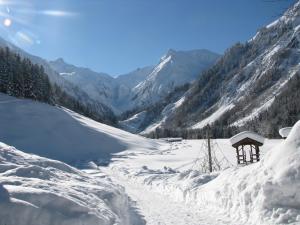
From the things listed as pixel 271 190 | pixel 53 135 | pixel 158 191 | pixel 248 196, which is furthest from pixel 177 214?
pixel 53 135

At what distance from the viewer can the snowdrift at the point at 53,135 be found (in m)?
68.3

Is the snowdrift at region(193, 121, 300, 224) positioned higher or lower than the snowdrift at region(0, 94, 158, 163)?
lower

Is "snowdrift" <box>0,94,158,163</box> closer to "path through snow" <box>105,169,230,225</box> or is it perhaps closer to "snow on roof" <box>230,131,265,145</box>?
"snow on roof" <box>230,131,265,145</box>

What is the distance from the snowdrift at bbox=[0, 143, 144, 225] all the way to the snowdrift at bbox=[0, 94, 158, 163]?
49.2 m

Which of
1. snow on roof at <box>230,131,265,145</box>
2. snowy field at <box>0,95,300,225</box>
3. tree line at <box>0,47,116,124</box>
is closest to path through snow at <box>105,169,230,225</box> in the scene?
snowy field at <box>0,95,300,225</box>

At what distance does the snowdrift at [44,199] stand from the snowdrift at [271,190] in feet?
14.1

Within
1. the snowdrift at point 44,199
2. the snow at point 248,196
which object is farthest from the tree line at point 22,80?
the snowdrift at point 44,199

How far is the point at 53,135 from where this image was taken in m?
75.2

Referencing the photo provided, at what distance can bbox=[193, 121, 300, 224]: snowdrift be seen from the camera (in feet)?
43.6

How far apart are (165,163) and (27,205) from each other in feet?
175

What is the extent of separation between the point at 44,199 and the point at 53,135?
65.9 metres

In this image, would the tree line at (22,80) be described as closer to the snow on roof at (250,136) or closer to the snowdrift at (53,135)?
the snowdrift at (53,135)

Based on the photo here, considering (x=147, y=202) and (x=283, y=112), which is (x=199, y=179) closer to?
(x=147, y=202)

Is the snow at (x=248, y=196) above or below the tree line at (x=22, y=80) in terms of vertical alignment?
below
